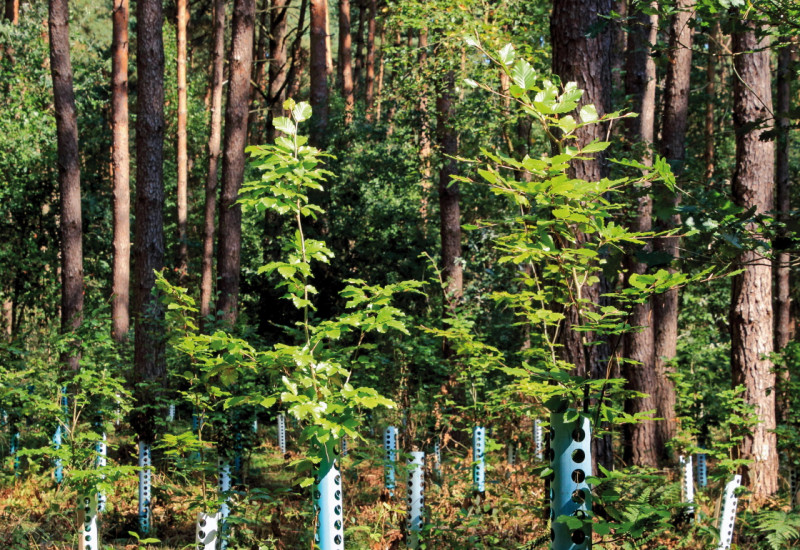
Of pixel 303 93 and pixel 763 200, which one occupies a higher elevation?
pixel 303 93

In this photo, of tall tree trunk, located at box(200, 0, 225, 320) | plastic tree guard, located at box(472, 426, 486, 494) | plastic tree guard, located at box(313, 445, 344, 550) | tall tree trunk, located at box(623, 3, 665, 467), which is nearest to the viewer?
plastic tree guard, located at box(313, 445, 344, 550)

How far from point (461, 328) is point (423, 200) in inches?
394

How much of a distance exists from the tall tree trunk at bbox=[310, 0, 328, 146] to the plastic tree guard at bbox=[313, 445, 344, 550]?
12907 mm

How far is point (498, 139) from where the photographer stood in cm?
1553

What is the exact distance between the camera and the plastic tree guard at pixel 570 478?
2.18m

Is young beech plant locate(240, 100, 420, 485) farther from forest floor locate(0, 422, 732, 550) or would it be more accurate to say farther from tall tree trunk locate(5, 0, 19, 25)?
tall tree trunk locate(5, 0, 19, 25)

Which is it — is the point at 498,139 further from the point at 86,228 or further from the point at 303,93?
the point at 303,93

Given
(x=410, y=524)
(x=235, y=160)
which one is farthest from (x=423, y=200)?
(x=410, y=524)

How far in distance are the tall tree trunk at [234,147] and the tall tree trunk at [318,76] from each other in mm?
4333

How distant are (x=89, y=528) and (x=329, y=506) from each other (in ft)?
8.07

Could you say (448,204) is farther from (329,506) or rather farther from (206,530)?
(329,506)

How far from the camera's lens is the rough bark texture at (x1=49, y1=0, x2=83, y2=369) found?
11000 millimetres

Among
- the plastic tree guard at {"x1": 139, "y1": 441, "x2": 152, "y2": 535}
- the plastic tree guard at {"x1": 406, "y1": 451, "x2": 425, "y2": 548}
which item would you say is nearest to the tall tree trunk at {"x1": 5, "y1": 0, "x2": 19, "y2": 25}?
the plastic tree guard at {"x1": 139, "y1": 441, "x2": 152, "y2": 535}

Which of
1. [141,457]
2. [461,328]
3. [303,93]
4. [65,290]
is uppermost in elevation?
[303,93]
